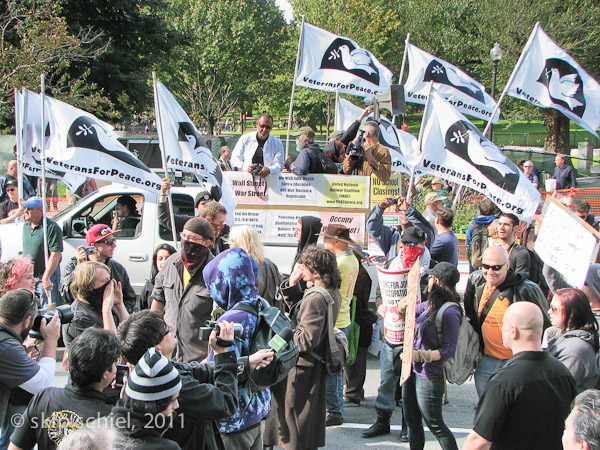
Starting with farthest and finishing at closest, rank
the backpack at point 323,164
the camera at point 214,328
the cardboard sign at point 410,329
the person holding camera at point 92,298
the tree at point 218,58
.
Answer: the tree at point 218,58
the backpack at point 323,164
the person holding camera at point 92,298
the cardboard sign at point 410,329
the camera at point 214,328

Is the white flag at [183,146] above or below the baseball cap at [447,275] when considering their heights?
above

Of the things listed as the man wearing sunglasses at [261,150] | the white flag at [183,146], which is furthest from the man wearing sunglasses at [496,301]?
the man wearing sunglasses at [261,150]

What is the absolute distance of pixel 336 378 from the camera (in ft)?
19.0

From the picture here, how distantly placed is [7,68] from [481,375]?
44.2 ft

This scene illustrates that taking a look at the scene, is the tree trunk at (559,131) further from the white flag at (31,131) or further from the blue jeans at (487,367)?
the blue jeans at (487,367)

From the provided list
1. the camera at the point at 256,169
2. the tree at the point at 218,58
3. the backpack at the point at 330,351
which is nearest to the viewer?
the backpack at the point at 330,351

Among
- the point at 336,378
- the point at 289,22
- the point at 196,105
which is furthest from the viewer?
the point at 289,22

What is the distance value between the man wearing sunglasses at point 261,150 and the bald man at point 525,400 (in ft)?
16.3

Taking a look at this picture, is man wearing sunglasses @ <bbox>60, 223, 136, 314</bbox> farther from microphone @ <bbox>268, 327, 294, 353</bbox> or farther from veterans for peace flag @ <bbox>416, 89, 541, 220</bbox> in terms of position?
veterans for peace flag @ <bbox>416, 89, 541, 220</bbox>

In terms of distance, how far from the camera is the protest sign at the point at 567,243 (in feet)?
13.5

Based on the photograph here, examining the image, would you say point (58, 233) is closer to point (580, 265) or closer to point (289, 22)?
point (580, 265)

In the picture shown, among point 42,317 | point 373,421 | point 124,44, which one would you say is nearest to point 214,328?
point 42,317

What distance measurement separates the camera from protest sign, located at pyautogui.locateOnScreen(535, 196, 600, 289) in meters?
4.13

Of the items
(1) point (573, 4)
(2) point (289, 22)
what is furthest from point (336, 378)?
(2) point (289, 22)
